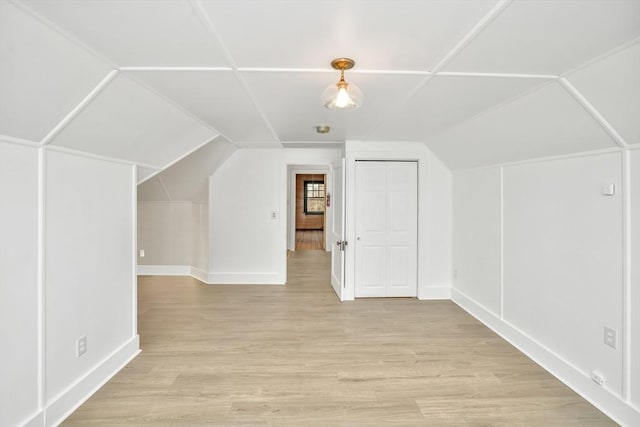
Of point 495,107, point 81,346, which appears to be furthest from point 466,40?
point 81,346

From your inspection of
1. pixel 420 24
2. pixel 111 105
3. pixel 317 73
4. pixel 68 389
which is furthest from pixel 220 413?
pixel 420 24

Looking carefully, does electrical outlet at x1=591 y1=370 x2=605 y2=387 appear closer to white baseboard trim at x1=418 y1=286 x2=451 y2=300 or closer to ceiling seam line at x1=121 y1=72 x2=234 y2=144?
white baseboard trim at x1=418 y1=286 x2=451 y2=300

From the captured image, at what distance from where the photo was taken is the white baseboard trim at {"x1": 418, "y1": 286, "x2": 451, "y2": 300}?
4.51 metres

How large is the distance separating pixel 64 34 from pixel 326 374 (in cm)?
262

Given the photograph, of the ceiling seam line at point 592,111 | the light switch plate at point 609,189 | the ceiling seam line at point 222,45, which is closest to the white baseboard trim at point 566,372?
the light switch plate at point 609,189

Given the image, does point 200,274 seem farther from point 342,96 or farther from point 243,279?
point 342,96

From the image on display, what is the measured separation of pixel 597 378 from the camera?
2.22m

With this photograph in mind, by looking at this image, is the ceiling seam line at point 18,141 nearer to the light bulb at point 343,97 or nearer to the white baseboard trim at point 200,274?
the light bulb at point 343,97

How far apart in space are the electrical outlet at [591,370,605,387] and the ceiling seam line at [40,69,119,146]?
11.9ft

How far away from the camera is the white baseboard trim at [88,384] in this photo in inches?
78.7

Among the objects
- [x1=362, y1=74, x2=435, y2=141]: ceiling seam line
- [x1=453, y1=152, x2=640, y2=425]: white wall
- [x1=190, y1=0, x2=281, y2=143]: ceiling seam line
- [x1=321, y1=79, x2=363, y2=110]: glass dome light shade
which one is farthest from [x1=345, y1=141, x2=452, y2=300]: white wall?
[x1=321, y1=79, x2=363, y2=110]: glass dome light shade

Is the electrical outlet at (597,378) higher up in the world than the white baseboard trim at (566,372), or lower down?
higher up

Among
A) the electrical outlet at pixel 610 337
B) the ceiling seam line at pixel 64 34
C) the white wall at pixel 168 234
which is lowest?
the electrical outlet at pixel 610 337

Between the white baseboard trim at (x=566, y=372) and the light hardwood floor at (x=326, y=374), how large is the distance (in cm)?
7
